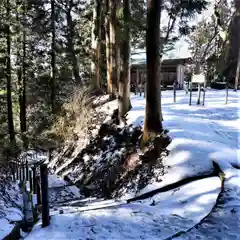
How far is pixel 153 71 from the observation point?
954cm

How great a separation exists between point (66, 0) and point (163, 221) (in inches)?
839

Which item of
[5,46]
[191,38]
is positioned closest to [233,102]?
[5,46]

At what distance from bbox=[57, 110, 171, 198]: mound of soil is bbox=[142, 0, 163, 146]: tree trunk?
0.38 metres

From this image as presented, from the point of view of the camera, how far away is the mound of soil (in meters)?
8.91

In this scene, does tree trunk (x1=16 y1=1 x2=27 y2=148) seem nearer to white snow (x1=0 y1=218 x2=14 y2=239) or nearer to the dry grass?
the dry grass

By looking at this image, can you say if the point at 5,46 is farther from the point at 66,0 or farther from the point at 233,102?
the point at 233,102

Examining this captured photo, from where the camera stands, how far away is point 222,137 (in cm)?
1017

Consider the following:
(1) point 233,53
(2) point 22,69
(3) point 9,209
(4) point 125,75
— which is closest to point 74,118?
(4) point 125,75

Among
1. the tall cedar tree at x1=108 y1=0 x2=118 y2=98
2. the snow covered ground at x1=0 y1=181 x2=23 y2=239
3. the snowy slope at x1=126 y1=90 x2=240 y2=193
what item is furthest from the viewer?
the tall cedar tree at x1=108 y1=0 x2=118 y2=98

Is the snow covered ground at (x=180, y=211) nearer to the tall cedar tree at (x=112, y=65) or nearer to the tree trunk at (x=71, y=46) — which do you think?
the tall cedar tree at (x=112, y=65)

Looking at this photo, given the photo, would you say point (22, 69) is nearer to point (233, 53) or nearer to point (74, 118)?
point (74, 118)

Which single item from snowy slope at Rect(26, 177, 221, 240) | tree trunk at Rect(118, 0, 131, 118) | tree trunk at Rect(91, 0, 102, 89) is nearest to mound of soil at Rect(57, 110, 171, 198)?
tree trunk at Rect(118, 0, 131, 118)

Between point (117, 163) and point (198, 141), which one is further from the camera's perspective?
point (117, 163)

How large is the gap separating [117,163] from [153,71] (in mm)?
3394
